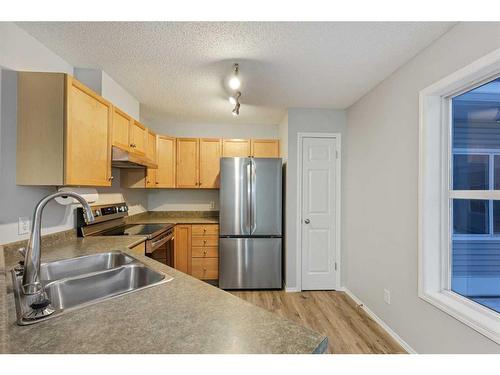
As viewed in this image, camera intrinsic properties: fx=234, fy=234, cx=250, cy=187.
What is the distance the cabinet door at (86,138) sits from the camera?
159cm

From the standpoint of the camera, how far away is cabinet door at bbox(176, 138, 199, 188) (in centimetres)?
370

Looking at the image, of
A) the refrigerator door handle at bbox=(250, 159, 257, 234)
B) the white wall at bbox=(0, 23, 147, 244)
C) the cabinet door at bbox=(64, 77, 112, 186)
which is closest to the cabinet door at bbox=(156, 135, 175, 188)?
the refrigerator door handle at bbox=(250, 159, 257, 234)

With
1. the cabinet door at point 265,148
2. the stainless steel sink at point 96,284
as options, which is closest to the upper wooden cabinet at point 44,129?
the stainless steel sink at point 96,284

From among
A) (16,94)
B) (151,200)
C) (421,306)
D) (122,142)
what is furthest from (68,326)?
(151,200)

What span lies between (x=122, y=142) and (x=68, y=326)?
1.99 metres

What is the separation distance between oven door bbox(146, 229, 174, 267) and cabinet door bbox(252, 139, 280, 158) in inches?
69.2

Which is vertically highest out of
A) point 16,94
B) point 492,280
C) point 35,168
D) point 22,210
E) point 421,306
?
point 16,94

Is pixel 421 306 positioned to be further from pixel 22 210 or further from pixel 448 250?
pixel 22 210

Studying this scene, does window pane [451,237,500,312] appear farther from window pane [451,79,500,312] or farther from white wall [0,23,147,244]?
white wall [0,23,147,244]

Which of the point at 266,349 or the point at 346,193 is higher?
the point at 346,193

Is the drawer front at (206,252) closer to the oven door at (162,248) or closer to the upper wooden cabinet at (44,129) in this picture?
the oven door at (162,248)

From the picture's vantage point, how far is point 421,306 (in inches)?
71.7

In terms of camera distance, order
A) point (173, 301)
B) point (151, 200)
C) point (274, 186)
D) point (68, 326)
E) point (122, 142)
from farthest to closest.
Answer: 1. point (151, 200)
2. point (274, 186)
3. point (122, 142)
4. point (173, 301)
5. point (68, 326)
